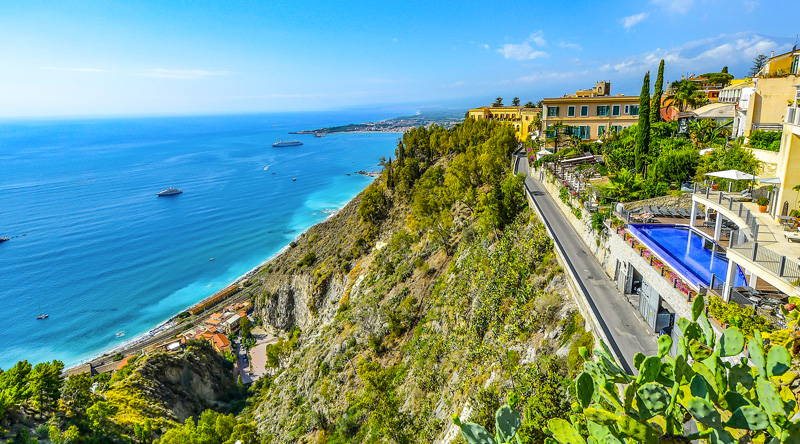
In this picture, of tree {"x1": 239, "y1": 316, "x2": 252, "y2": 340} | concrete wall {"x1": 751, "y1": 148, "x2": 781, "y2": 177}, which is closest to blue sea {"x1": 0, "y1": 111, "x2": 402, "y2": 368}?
tree {"x1": 239, "y1": 316, "x2": 252, "y2": 340}

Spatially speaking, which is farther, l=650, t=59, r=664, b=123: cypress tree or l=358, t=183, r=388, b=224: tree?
l=358, t=183, r=388, b=224: tree

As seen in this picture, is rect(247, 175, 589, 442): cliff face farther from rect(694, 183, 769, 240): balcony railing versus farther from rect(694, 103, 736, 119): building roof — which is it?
rect(694, 103, 736, 119): building roof

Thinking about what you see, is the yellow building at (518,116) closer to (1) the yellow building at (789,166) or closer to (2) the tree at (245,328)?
(1) the yellow building at (789,166)

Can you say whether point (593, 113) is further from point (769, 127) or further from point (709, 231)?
point (709, 231)

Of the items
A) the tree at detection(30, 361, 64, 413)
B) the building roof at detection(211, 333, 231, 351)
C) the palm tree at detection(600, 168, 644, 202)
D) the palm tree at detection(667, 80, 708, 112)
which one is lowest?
the building roof at detection(211, 333, 231, 351)

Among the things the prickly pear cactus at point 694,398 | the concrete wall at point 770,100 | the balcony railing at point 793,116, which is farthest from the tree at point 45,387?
the concrete wall at point 770,100

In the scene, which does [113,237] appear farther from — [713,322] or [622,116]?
[713,322]
